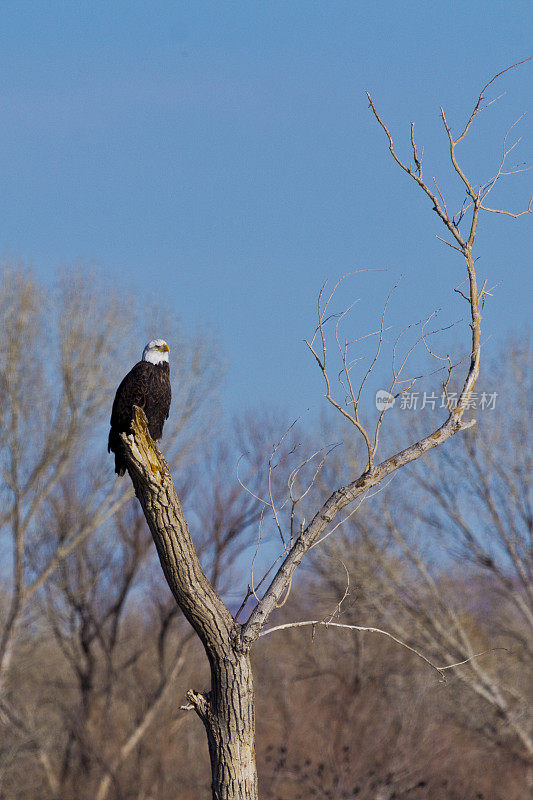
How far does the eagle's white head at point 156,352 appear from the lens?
7.38 metres

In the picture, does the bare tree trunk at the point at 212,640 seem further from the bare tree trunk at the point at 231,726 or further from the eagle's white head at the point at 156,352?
the eagle's white head at the point at 156,352

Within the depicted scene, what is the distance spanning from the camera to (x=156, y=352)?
7.48 m

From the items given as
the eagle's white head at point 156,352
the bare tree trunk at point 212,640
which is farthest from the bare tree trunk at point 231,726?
the eagle's white head at point 156,352

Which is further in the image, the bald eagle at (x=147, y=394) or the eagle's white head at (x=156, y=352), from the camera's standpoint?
the eagle's white head at (x=156, y=352)

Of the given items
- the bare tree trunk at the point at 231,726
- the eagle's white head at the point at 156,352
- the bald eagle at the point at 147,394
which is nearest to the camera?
the bare tree trunk at the point at 231,726

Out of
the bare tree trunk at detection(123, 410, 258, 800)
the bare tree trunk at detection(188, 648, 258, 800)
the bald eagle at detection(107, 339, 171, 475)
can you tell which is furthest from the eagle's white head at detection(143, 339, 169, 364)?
the bare tree trunk at detection(188, 648, 258, 800)

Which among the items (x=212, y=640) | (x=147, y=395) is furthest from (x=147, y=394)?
(x=212, y=640)

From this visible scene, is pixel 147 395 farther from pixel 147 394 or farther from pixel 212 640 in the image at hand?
pixel 212 640

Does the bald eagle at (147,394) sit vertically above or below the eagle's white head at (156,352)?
below

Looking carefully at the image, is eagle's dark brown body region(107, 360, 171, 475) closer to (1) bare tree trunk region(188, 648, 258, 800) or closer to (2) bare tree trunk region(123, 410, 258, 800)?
(2) bare tree trunk region(123, 410, 258, 800)

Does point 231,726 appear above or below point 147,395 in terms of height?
below

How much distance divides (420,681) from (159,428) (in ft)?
43.1

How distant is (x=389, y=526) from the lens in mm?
19031

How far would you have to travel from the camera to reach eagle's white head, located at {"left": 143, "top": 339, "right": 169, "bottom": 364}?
7.38 metres
